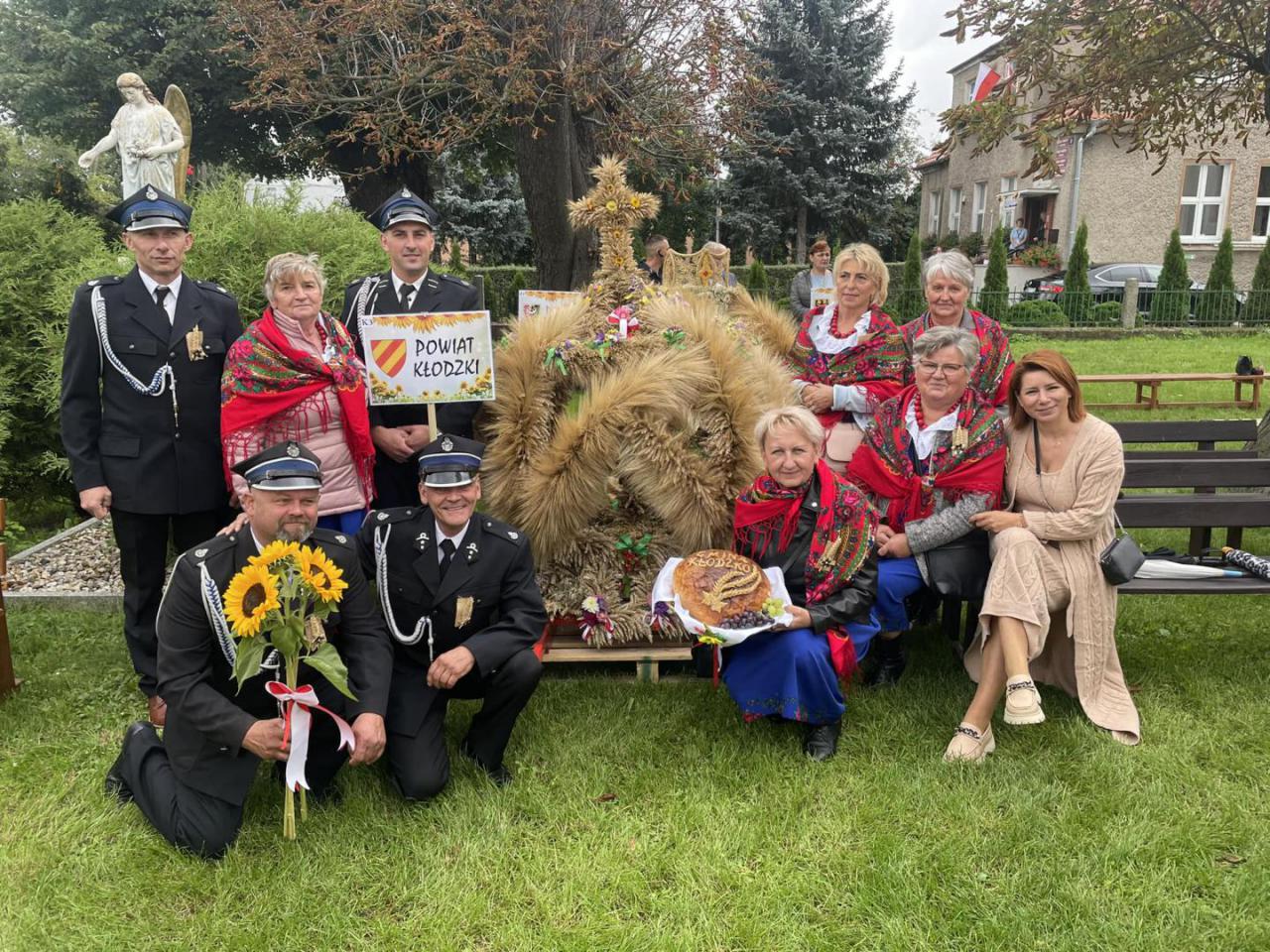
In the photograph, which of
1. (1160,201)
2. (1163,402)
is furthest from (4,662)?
(1160,201)

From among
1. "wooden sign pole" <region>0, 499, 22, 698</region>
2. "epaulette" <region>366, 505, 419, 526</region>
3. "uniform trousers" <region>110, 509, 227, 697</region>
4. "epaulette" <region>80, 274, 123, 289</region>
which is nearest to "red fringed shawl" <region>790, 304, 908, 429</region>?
"epaulette" <region>366, 505, 419, 526</region>

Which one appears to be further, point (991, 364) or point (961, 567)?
point (991, 364)

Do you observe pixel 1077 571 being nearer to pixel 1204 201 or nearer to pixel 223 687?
pixel 223 687

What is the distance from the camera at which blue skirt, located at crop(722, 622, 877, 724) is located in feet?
11.4

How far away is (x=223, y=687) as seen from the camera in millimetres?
3125

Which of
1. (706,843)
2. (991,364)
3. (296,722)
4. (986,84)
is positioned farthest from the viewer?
(986,84)

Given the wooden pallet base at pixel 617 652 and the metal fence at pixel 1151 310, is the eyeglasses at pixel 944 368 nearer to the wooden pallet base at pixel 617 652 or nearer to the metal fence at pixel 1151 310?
the wooden pallet base at pixel 617 652

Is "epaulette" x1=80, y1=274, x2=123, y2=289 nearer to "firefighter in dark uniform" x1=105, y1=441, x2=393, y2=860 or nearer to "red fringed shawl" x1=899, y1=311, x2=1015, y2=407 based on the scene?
"firefighter in dark uniform" x1=105, y1=441, x2=393, y2=860

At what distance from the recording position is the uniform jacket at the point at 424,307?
4.07 m

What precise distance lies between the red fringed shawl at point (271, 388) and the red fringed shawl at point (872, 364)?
218 cm

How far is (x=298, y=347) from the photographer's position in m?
3.63

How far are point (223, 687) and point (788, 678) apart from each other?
2018 millimetres

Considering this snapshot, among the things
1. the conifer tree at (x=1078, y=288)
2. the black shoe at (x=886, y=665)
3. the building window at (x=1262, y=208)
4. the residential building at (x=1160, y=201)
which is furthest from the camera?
the building window at (x=1262, y=208)

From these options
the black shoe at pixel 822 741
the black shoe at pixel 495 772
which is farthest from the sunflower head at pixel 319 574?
the black shoe at pixel 822 741
